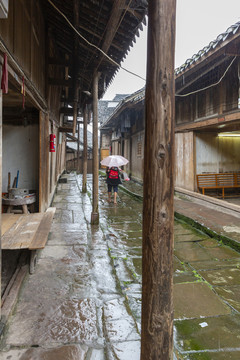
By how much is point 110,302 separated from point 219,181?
28.9 ft

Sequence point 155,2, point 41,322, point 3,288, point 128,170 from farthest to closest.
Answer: point 128,170 < point 3,288 < point 41,322 < point 155,2

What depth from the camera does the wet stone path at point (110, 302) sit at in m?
2.78

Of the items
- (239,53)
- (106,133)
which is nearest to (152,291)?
(239,53)

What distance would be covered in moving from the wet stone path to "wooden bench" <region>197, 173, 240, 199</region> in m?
4.60

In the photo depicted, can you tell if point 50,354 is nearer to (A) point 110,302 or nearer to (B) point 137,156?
(A) point 110,302

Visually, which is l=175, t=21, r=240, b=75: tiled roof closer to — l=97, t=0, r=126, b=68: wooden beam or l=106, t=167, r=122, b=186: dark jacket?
l=97, t=0, r=126, b=68: wooden beam

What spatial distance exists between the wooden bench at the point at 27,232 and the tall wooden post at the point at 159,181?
2334 mm

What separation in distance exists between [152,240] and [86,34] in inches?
217

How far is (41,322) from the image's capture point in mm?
3182

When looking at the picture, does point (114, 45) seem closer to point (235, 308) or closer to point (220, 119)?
point (220, 119)

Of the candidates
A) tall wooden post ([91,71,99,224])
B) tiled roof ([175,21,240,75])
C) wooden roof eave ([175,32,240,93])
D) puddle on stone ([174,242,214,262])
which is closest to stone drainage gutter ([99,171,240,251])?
puddle on stone ([174,242,214,262])

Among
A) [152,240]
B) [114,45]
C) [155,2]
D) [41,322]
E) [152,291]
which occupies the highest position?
[114,45]

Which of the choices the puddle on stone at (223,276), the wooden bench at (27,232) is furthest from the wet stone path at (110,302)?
the wooden bench at (27,232)

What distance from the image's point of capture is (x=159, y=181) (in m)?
2.10
